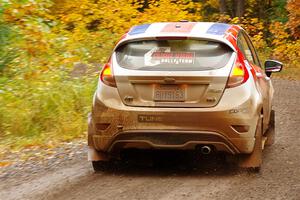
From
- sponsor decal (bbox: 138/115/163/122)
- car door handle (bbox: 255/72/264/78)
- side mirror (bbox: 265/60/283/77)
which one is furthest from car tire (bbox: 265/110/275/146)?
sponsor decal (bbox: 138/115/163/122)

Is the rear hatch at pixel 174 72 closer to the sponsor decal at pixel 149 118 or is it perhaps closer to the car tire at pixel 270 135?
the sponsor decal at pixel 149 118

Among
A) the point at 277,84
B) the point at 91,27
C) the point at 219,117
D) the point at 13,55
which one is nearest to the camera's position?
the point at 219,117

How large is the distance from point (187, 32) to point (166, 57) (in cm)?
42

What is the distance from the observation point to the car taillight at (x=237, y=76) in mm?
6914

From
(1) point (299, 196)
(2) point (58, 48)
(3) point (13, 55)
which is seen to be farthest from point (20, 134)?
(1) point (299, 196)

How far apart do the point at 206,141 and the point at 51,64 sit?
22.8 feet

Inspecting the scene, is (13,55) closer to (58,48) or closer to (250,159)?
(58,48)

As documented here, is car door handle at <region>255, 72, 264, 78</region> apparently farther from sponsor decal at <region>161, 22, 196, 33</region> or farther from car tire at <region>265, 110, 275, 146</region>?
car tire at <region>265, 110, 275, 146</region>

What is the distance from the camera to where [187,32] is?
23.8ft

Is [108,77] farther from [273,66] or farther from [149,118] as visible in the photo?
[273,66]

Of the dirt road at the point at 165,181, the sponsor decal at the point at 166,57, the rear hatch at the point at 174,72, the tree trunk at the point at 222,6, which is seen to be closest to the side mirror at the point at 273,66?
the dirt road at the point at 165,181

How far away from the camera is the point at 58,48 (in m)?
13.6

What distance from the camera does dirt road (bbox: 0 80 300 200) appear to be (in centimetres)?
635

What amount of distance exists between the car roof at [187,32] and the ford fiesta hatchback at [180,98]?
0.04 feet
